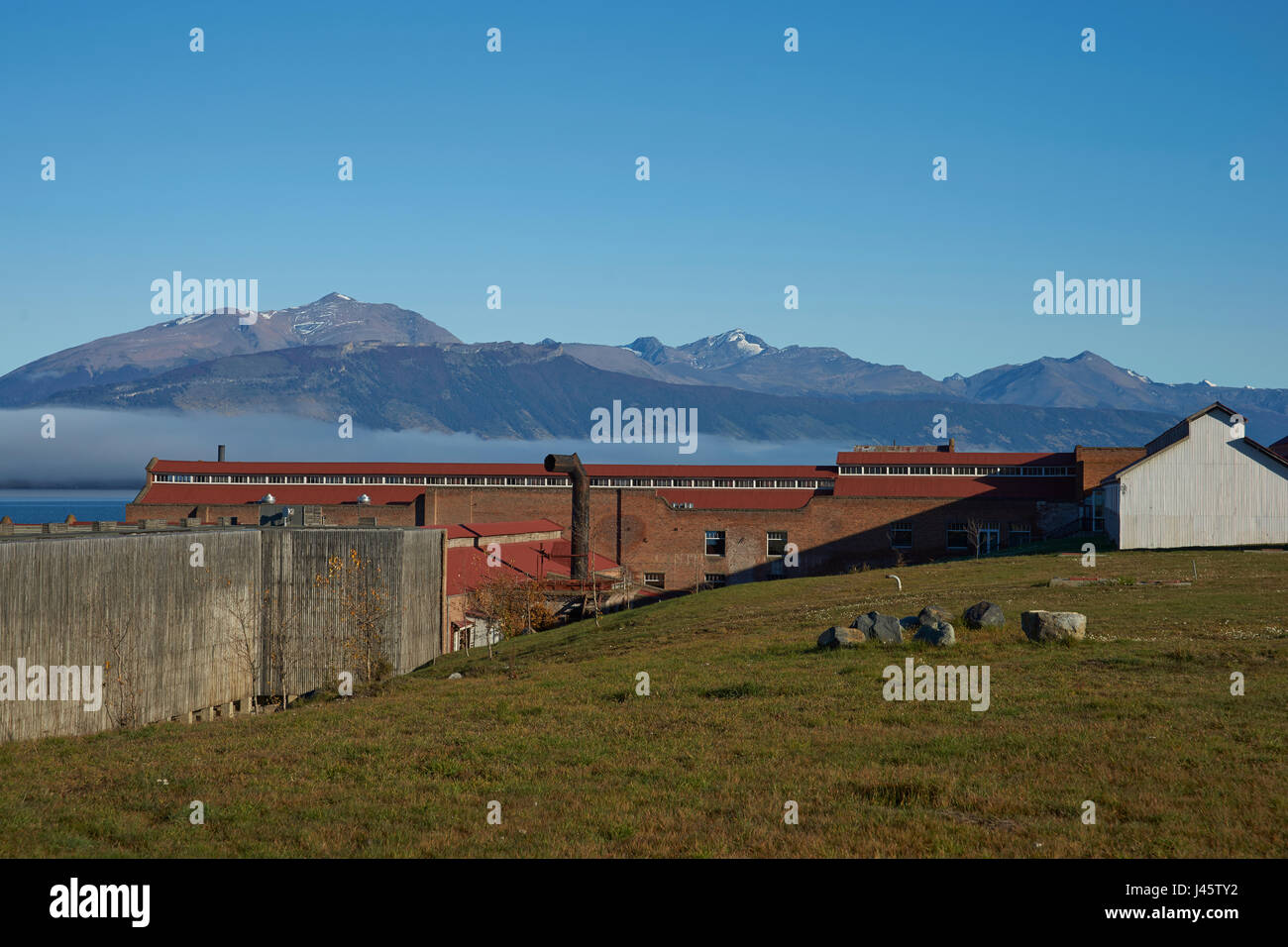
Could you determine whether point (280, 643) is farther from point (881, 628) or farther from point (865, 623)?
point (881, 628)

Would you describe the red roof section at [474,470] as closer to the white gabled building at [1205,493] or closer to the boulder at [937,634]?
Answer: the white gabled building at [1205,493]

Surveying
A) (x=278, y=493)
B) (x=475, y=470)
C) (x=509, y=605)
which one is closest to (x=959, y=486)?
(x=475, y=470)

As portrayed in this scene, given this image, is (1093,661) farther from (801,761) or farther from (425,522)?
(425,522)

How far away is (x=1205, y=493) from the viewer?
173ft

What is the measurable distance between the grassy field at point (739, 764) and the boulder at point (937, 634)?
0.40 m

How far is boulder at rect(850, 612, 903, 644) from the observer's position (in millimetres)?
24344

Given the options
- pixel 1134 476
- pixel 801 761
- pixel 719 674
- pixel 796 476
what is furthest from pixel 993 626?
pixel 796 476

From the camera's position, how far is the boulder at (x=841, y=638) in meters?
24.3

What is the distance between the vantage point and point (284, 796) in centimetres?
1355

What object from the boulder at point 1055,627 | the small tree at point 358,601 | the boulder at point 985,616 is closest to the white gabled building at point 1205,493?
the boulder at point 985,616

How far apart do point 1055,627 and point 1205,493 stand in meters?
35.4

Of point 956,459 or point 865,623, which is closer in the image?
point 865,623

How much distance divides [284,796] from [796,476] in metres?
68.5

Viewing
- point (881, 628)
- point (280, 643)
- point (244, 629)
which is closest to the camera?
point (881, 628)
